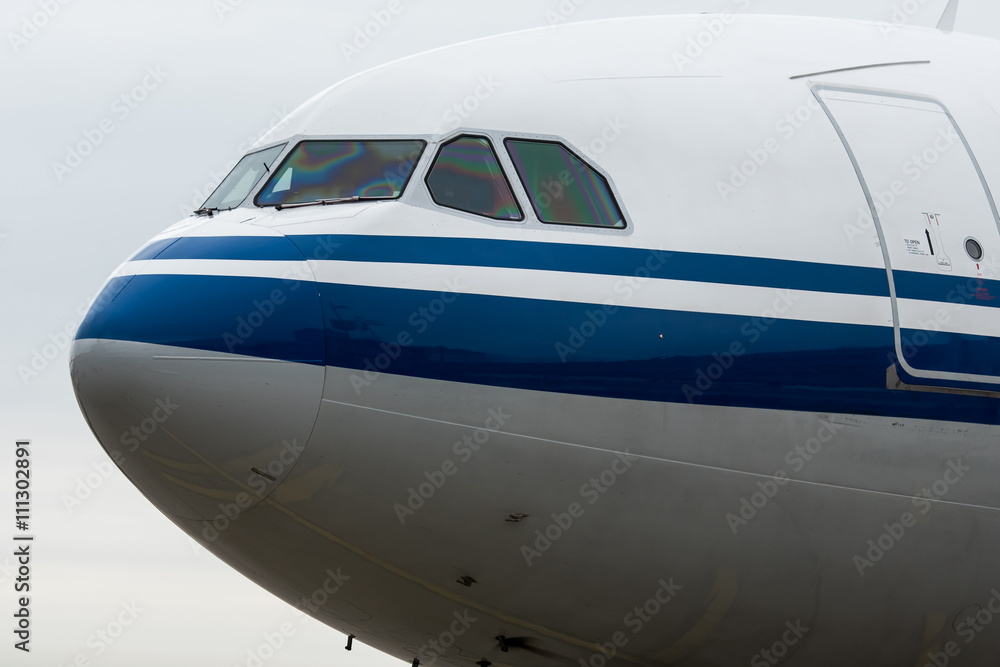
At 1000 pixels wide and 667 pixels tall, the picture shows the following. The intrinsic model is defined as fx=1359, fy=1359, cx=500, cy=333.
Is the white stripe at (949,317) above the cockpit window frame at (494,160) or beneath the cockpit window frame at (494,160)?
beneath

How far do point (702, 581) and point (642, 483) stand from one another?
758mm

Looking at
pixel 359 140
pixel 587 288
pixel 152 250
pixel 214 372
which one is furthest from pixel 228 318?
pixel 587 288

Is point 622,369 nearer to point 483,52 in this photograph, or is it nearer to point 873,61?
point 483,52

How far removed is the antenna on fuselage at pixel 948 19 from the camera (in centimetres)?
1025

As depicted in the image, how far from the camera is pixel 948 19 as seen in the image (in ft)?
33.8

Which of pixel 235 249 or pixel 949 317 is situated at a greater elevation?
pixel 235 249

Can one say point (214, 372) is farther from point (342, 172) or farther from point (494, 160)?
point (494, 160)

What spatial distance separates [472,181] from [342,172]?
836mm

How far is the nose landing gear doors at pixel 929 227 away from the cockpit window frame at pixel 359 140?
2.57 metres

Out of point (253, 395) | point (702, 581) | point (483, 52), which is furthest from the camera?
point (483, 52)

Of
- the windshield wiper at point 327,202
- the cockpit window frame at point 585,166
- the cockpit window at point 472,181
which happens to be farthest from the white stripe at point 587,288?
the windshield wiper at point 327,202

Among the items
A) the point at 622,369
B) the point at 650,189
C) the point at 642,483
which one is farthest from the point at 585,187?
the point at 642,483

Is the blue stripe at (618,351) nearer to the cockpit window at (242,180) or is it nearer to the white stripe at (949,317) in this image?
the white stripe at (949,317)

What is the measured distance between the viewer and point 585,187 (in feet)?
26.4
